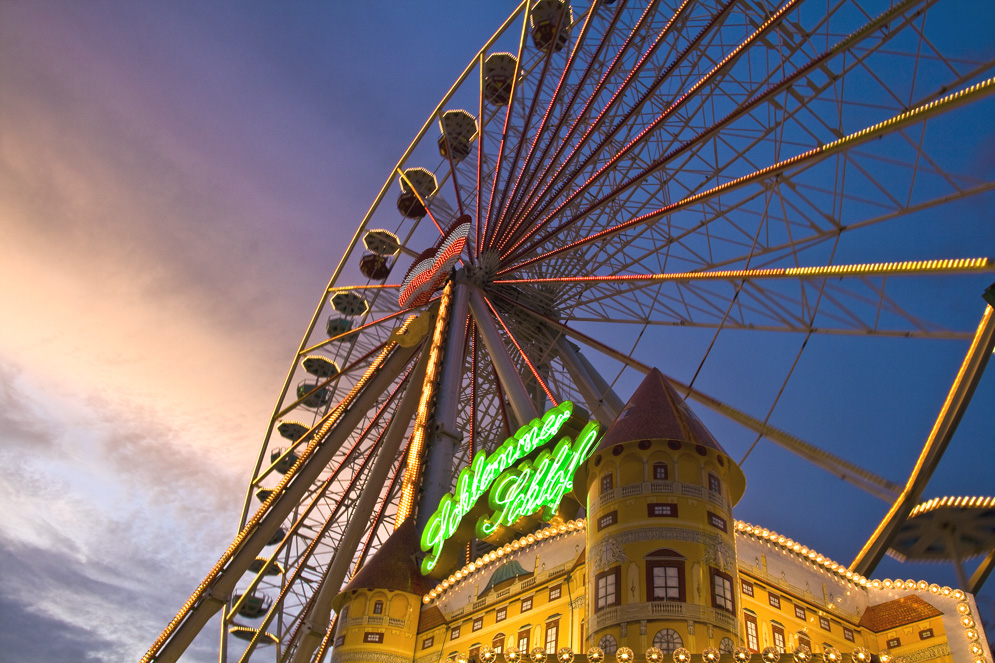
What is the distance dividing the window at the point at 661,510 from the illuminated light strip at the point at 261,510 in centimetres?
1772

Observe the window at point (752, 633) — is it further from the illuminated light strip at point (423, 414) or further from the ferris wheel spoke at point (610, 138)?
the ferris wheel spoke at point (610, 138)

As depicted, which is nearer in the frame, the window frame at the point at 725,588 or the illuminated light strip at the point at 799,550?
the window frame at the point at 725,588

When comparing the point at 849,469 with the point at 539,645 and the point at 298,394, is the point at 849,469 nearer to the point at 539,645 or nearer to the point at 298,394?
the point at 539,645

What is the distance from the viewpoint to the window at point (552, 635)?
18.0m

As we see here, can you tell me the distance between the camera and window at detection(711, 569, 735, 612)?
15102mm

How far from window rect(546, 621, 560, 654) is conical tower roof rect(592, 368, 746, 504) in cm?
383

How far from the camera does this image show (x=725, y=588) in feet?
50.6

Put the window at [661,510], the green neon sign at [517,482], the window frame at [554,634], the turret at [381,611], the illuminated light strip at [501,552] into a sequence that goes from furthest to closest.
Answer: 1. the turret at [381,611]
2. the green neon sign at [517,482]
3. the illuminated light strip at [501,552]
4. the window frame at [554,634]
5. the window at [661,510]

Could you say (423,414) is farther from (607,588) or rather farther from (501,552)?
(607,588)

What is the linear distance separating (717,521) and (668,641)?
2.77 m

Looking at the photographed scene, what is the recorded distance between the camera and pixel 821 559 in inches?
772

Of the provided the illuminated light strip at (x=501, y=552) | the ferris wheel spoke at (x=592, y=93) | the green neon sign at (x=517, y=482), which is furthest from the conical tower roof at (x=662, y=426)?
the ferris wheel spoke at (x=592, y=93)

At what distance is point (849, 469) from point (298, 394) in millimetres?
27343

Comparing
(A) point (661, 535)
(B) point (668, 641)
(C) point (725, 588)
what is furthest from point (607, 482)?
(B) point (668, 641)
